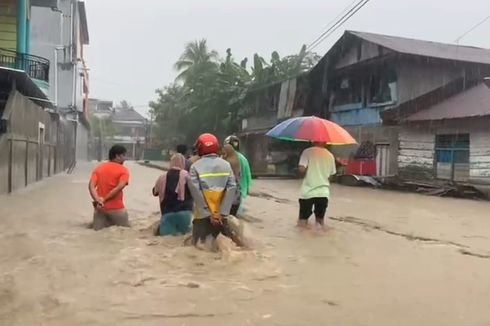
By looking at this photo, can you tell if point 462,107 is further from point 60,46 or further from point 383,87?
point 60,46

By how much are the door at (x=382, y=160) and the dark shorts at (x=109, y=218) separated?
1709cm

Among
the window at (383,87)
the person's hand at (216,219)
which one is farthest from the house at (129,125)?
the person's hand at (216,219)

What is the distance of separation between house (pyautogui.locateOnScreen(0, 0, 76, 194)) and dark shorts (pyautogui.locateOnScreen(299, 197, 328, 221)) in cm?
711

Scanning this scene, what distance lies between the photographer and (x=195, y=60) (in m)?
50.5

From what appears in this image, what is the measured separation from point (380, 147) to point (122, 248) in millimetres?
18863

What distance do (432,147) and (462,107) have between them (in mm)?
1949

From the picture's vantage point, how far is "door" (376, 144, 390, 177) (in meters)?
24.3

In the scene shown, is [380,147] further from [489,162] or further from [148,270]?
[148,270]

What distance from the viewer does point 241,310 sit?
16.1 ft

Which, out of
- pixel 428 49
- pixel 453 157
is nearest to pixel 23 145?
pixel 453 157

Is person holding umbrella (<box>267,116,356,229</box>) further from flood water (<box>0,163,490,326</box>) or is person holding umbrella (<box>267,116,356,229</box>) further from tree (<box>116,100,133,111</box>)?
tree (<box>116,100,133,111</box>)

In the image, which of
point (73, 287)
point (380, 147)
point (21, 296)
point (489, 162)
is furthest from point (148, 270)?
point (380, 147)

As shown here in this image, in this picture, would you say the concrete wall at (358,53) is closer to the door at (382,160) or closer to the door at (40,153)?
the door at (382,160)

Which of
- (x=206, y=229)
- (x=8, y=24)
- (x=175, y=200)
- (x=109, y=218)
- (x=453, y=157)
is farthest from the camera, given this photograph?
(x=8, y=24)
